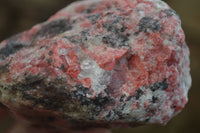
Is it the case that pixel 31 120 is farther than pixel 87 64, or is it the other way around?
pixel 31 120

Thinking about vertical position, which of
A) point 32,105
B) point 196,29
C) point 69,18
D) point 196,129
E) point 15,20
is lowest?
point 196,129

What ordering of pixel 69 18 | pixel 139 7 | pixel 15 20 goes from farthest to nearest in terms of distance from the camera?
pixel 15 20, pixel 69 18, pixel 139 7

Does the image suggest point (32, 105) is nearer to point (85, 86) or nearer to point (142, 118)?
point (85, 86)

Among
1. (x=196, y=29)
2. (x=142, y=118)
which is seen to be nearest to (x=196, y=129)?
(x=196, y=29)

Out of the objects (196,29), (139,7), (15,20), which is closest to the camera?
(139,7)

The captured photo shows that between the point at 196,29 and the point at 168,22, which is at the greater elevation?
the point at 168,22

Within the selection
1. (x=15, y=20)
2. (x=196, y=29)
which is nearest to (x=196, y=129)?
(x=196, y=29)
